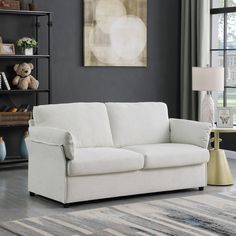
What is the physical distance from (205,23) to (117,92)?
4.90 ft

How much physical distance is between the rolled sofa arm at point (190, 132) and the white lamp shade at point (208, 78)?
1.52ft

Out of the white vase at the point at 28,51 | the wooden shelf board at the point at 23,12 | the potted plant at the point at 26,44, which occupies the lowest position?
the white vase at the point at 28,51

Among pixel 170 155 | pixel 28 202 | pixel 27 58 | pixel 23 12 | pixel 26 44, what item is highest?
pixel 23 12

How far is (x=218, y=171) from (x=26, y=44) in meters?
2.68

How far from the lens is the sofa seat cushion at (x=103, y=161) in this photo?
17.0 feet

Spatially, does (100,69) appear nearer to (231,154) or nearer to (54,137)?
(231,154)

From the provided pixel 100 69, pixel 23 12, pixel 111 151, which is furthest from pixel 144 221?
pixel 100 69

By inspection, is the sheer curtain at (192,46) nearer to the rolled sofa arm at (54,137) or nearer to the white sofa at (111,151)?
the white sofa at (111,151)

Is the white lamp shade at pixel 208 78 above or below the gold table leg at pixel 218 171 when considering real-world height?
above

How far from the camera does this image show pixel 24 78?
7.29 meters

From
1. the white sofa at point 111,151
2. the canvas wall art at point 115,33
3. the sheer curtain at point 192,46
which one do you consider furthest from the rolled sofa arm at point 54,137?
the sheer curtain at point 192,46

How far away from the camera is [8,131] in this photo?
745 centimetres

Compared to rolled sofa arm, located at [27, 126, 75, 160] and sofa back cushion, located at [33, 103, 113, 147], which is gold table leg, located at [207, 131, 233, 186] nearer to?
sofa back cushion, located at [33, 103, 113, 147]

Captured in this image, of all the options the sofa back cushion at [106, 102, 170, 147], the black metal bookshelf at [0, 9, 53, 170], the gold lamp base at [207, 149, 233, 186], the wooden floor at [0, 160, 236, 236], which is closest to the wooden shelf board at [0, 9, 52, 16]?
the black metal bookshelf at [0, 9, 53, 170]
